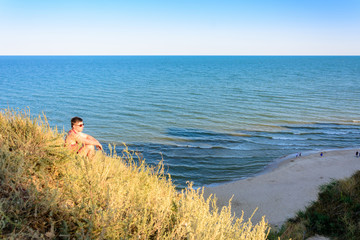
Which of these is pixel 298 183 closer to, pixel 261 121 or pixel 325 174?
pixel 325 174

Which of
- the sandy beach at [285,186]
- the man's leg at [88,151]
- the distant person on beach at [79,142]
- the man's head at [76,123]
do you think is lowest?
the sandy beach at [285,186]

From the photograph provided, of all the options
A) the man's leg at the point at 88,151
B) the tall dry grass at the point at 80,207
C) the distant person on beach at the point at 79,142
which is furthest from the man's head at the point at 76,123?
the tall dry grass at the point at 80,207

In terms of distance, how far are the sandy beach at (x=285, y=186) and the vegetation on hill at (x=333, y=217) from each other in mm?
1943

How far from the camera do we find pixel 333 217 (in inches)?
309

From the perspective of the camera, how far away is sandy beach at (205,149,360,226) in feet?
41.0

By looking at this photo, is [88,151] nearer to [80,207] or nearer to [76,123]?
[76,123]

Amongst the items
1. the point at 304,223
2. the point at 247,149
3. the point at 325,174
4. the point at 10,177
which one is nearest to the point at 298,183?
the point at 325,174

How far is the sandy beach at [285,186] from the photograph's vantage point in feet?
41.0

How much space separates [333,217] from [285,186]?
731cm

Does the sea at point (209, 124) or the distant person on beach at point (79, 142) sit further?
the sea at point (209, 124)

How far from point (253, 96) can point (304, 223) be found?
3661cm

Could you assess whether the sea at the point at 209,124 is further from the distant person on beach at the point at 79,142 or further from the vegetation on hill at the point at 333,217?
the distant person on beach at the point at 79,142

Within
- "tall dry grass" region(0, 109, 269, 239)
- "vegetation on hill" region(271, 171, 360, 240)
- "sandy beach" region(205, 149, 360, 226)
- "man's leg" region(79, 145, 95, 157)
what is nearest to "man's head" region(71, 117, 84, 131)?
"man's leg" region(79, 145, 95, 157)

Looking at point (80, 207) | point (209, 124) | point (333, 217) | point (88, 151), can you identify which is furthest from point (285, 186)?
point (80, 207)
